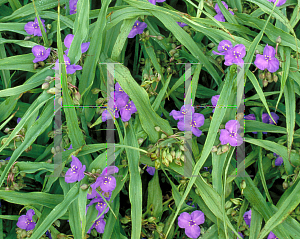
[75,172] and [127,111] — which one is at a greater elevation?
[127,111]

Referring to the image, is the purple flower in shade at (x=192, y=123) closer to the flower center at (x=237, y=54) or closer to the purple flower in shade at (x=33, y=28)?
the flower center at (x=237, y=54)

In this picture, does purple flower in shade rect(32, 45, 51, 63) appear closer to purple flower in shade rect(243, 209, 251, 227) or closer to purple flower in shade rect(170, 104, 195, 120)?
purple flower in shade rect(170, 104, 195, 120)

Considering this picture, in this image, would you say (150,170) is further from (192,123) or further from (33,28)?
(33,28)

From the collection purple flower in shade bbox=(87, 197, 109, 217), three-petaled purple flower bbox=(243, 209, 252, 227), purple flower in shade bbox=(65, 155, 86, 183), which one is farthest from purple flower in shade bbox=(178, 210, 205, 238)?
Answer: purple flower in shade bbox=(65, 155, 86, 183)

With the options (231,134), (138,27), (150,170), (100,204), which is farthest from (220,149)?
(138,27)

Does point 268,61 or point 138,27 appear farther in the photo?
point 138,27
